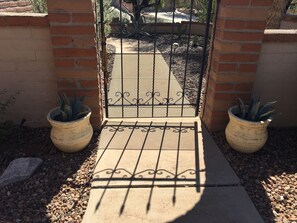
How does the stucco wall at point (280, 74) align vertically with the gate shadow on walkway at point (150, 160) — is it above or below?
above

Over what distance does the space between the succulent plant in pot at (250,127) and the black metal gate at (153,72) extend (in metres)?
0.77

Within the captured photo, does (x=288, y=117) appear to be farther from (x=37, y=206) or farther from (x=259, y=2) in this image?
(x=37, y=206)

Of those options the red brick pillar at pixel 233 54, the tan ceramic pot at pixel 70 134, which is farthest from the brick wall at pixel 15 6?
the red brick pillar at pixel 233 54

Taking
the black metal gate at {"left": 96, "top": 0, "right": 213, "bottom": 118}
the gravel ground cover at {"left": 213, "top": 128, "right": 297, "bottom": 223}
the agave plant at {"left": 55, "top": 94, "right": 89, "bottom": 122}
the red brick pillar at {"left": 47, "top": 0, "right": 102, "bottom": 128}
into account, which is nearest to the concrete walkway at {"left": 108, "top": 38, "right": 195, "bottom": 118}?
the black metal gate at {"left": 96, "top": 0, "right": 213, "bottom": 118}

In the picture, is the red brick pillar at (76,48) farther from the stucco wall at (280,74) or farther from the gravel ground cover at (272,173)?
the stucco wall at (280,74)

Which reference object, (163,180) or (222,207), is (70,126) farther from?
(222,207)

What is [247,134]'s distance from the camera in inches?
115

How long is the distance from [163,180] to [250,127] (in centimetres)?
104

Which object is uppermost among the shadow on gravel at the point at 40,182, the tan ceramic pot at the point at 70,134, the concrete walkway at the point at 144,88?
the tan ceramic pot at the point at 70,134

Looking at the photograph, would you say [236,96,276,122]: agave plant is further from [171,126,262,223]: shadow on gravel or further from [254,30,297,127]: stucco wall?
[171,126,262,223]: shadow on gravel

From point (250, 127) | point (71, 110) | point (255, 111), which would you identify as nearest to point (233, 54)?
point (255, 111)

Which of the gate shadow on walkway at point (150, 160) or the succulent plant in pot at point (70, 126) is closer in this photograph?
the gate shadow on walkway at point (150, 160)

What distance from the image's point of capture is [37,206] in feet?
7.58

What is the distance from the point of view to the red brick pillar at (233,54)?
2.86m
